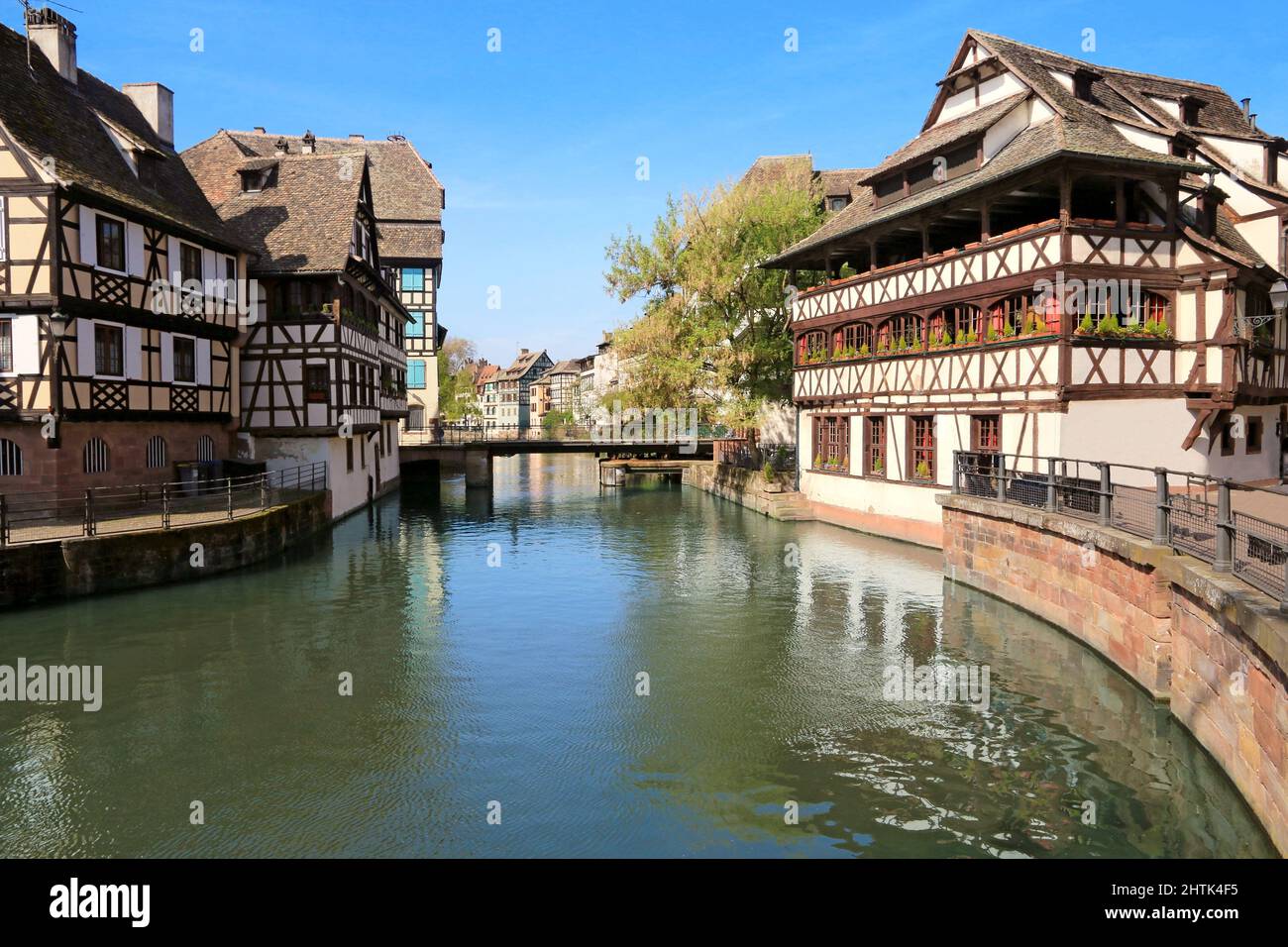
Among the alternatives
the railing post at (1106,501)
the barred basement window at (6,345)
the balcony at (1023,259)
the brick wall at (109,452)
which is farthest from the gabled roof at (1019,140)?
the barred basement window at (6,345)

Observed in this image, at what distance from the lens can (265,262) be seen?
30938mm

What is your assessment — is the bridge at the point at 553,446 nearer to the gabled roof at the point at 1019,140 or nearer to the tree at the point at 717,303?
the tree at the point at 717,303

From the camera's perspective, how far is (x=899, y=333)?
28.9 metres

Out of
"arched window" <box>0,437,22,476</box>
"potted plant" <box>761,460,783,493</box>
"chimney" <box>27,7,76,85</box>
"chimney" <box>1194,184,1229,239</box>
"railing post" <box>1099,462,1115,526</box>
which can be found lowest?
"potted plant" <box>761,460,783,493</box>

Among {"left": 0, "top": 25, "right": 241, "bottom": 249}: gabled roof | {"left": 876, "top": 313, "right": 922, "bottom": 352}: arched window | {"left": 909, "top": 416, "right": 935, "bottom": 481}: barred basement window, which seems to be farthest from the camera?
{"left": 876, "top": 313, "right": 922, "bottom": 352}: arched window

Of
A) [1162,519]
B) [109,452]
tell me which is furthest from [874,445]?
[109,452]

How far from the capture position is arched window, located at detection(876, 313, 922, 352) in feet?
91.5

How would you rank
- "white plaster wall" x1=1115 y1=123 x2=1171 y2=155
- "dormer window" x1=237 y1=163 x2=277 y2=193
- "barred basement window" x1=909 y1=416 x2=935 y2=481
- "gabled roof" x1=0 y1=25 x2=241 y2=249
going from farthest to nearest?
"dormer window" x1=237 y1=163 x2=277 y2=193, "barred basement window" x1=909 y1=416 x2=935 y2=481, "white plaster wall" x1=1115 y1=123 x2=1171 y2=155, "gabled roof" x1=0 y1=25 x2=241 y2=249

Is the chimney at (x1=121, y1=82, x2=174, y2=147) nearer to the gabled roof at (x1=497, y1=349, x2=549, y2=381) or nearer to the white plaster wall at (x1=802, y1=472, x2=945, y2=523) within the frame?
the white plaster wall at (x1=802, y1=472, x2=945, y2=523)

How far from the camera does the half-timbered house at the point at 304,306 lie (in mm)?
31109

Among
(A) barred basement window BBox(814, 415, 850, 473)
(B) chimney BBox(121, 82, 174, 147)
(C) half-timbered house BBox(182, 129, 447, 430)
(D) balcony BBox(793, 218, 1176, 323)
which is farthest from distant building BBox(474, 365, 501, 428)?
(D) balcony BBox(793, 218, 1176, 323)

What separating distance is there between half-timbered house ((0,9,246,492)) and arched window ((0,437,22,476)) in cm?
3

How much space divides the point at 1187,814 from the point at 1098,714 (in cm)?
317

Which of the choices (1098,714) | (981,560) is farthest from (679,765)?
(981,560)
